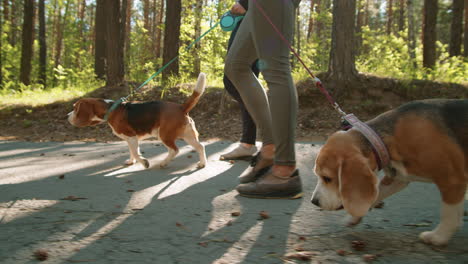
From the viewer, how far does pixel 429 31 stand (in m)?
14.5

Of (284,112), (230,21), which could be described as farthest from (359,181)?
(230,21)

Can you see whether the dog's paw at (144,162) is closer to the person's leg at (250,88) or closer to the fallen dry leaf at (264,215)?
the person's leg at (250,88)

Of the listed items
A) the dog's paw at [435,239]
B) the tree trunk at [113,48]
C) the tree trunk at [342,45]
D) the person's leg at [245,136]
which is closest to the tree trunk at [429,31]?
the tree trunk at [342,45]

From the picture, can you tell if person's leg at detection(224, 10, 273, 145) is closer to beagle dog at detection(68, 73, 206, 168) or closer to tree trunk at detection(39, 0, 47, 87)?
beagle dog at detection(68, 73, 206, 168)

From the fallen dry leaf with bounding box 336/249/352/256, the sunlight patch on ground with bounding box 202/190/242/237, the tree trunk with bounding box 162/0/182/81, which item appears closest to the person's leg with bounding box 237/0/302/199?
the sunlight patch on ground with bounding box 202/190/242/237

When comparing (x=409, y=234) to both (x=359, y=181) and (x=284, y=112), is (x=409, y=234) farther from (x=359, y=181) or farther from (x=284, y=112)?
(x=284, y=112)

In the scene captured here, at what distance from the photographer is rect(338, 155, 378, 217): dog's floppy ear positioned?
7.30 feet

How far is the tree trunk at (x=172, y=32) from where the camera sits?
1320 centimetres

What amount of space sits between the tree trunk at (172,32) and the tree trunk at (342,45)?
546cm

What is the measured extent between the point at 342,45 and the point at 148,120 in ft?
22.3

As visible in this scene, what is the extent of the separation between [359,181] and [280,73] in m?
1.42

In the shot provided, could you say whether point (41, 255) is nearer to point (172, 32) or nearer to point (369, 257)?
point (369, 257)

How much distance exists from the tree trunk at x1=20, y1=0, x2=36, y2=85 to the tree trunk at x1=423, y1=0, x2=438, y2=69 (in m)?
17.4

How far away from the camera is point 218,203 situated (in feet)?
10.6
